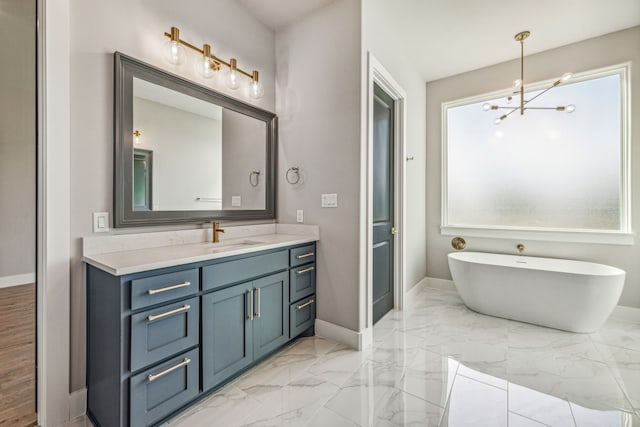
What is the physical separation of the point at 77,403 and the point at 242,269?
1077mm

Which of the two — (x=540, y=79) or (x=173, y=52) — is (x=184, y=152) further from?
(x=540, y=79)

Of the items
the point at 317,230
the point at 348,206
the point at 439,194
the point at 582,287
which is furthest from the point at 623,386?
the point at 439,194

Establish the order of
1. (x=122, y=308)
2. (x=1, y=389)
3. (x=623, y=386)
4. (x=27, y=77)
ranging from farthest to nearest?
1. (x=27, y=77)
2. (x=623, y=386)
3. (x=1, y=389)
4. (x=122, y=308)

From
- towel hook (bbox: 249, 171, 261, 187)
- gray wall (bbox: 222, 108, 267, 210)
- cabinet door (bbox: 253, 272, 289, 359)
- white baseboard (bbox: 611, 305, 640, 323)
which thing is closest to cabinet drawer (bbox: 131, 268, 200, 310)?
cabinet door (bbox: 253, 272, 289, 359)

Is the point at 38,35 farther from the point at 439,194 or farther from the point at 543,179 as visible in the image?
the point at 543,179

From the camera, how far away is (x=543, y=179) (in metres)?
3.21

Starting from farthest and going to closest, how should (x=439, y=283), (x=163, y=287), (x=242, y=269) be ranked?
(x=439, y=283)
(x=242, y=269)
(x=163, y=287)

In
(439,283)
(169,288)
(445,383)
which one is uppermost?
(169,288)

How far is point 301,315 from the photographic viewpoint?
223 cm

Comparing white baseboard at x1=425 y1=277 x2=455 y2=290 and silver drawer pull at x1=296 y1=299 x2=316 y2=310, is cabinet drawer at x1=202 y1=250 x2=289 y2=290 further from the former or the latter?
white baseboard at x1=425 y1=277 x2=455 y2=290

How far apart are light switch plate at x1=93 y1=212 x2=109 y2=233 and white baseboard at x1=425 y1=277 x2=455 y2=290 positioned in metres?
3.65

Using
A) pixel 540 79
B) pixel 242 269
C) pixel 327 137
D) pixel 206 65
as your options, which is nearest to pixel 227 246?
pixel 242 269

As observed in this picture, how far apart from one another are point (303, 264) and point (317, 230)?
328 mm

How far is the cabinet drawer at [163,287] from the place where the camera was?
1236 mm
